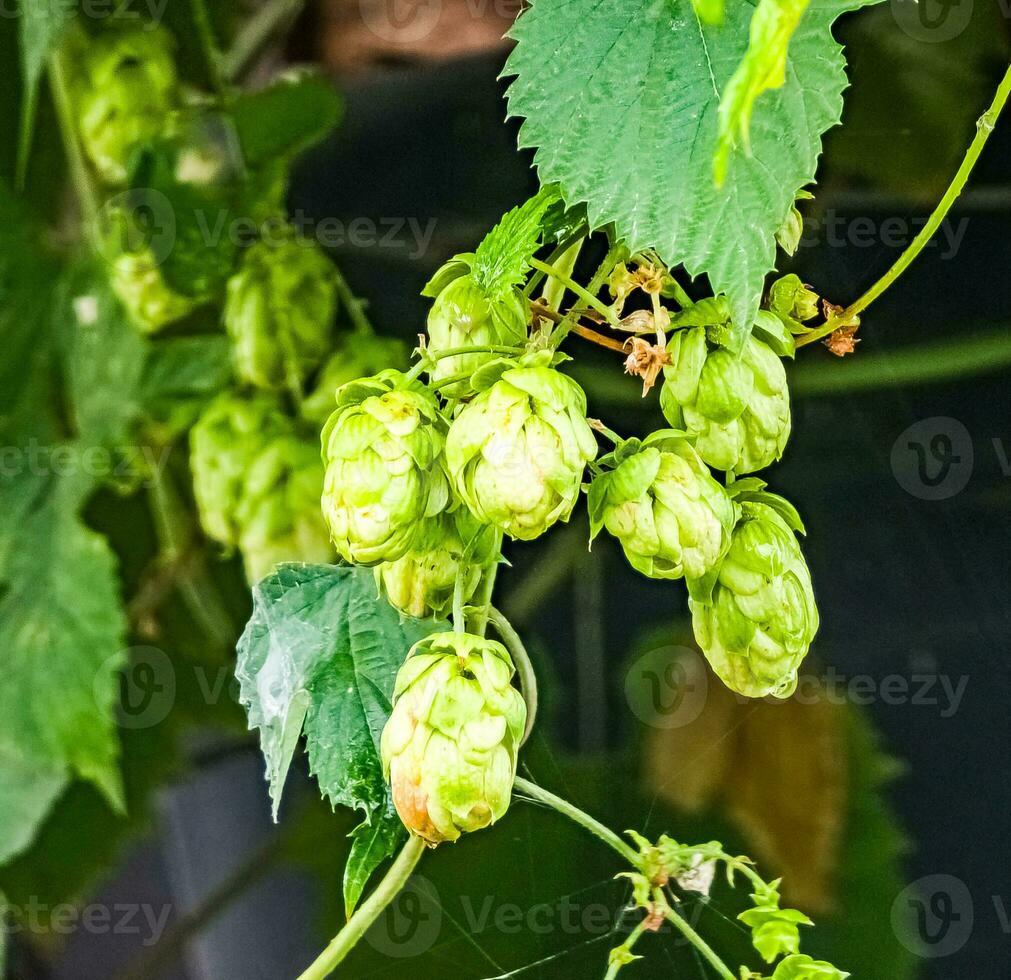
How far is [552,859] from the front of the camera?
44 cm

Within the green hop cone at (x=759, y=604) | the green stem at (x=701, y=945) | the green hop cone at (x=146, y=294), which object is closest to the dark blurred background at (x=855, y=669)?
the green stem at (x=701, y=945)

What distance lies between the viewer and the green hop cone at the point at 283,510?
0.48m

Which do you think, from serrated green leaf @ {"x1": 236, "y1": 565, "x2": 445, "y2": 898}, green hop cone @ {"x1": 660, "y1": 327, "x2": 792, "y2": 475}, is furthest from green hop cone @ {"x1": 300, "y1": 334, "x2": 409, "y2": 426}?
green hop cone @ {"x1": 660, "y1": 327, "x2": 792, "y2": 475}

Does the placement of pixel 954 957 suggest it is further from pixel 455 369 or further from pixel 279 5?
pixel 279 5

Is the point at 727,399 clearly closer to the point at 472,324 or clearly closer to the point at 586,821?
the point at 472,324

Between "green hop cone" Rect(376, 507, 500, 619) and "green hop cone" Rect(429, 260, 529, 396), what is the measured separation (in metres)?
0.03

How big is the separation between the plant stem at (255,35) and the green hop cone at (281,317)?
6.9 inches

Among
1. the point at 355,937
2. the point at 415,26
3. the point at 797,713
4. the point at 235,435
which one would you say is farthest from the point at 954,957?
the point at 415,26

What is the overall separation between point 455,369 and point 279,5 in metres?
0.44

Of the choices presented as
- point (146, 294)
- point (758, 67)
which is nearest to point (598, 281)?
point (758, 67)

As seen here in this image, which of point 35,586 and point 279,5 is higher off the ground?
point 279,5

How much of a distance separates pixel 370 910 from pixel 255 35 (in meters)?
0.46

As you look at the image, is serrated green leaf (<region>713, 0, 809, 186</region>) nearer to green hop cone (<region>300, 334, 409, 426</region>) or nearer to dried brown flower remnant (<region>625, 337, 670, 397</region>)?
dried brown flower remnant (<region>625, 337, 670, 397</region>)

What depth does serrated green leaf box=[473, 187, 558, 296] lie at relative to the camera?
296 millimetres
